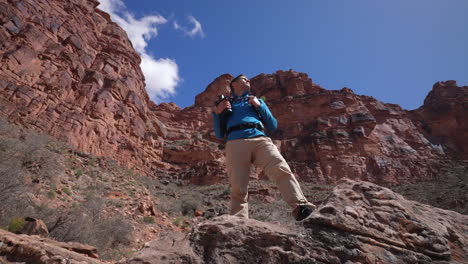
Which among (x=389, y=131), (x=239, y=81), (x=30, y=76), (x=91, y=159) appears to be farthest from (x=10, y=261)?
(x=389, y=131)

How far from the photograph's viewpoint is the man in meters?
2.26

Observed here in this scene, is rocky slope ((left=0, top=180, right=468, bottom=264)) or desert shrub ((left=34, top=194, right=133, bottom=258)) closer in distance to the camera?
rocky slope ((left=0, top=180, right=468, bottom=264))

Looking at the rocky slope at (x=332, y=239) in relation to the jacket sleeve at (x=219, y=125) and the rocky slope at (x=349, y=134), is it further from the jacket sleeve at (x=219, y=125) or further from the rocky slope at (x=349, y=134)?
the rocky slope at (x=349, y=134)

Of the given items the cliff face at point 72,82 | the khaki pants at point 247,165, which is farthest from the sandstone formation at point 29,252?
the cliff face at point 72,82

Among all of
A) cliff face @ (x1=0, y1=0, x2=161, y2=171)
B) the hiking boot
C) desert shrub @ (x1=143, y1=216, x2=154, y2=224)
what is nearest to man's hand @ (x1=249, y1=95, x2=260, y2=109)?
the hiking boot

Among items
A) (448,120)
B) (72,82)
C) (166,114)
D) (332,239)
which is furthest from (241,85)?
(448,120)

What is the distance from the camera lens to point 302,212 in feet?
6.75

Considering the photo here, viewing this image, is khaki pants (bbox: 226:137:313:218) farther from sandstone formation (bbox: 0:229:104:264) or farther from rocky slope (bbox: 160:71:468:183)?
rocky slope (bbox: 160:71:468:183)

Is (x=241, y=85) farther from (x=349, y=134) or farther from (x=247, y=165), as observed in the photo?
(x=349, y=134)

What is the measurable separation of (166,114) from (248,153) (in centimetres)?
3932

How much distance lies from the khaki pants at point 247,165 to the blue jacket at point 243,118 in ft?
0.29

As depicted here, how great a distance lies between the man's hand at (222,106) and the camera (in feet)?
9.36

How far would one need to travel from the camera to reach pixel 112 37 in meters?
32.4

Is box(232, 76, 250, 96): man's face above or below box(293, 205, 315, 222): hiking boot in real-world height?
above
